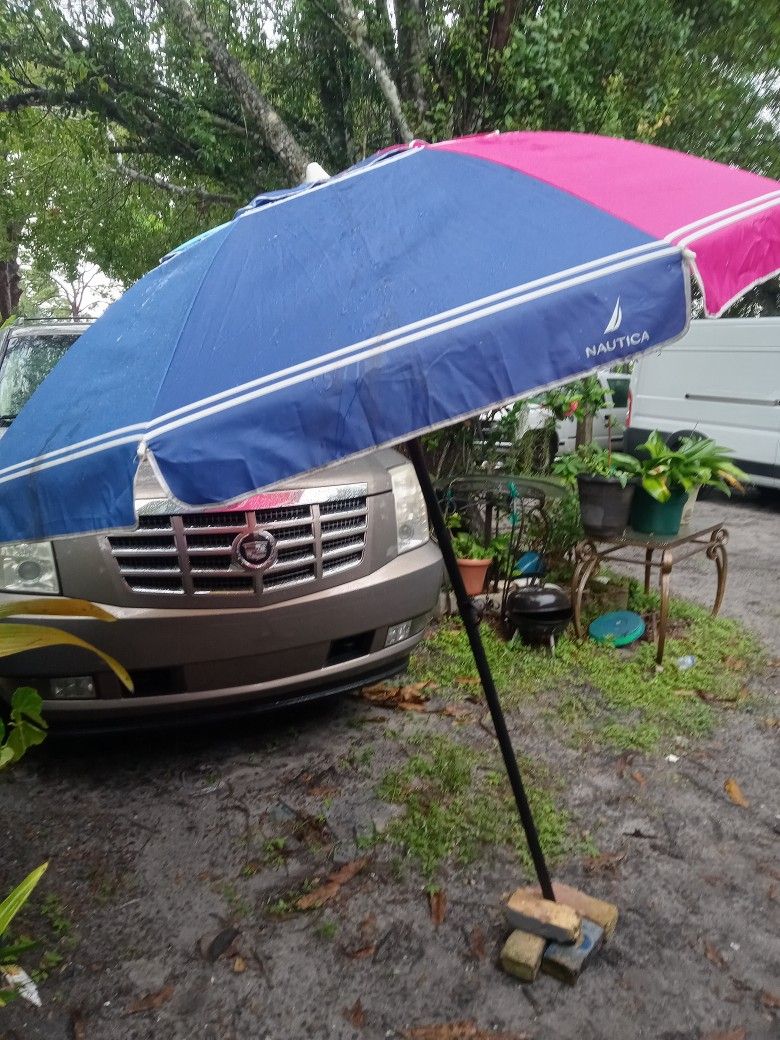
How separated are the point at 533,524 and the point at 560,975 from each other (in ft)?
12.0

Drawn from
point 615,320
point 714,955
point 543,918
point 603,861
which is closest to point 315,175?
point 615,320

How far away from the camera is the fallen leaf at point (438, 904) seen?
2.31 meters

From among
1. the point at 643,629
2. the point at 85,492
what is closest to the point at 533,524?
the point at 643,629

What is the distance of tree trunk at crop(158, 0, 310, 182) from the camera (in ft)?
19.7

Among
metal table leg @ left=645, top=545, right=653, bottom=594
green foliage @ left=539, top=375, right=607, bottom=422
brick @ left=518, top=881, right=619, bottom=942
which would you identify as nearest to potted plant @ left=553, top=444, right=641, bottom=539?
metal table leg @ left=645, top=545, right=653, bottom=594

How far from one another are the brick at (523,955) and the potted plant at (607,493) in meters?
2.48

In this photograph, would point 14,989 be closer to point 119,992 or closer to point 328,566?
point 119,992

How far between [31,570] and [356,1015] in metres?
1.85

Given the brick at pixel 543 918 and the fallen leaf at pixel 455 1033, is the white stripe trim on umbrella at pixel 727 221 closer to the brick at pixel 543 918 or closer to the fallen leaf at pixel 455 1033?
the brick at pixel 543 918

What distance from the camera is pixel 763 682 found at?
3977 millimetres

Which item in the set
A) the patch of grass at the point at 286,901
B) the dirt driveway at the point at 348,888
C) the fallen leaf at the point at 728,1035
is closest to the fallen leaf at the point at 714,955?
the dirt driveway at the point at 348,888

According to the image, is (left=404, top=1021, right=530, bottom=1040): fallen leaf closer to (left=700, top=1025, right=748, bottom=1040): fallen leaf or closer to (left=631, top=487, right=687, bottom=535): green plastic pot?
(left=700, top=1025, right=748, bottom=1040): fallen leaf

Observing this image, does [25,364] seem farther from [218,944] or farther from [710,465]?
[710,465]

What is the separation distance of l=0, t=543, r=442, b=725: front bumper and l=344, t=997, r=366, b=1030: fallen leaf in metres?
1.17
